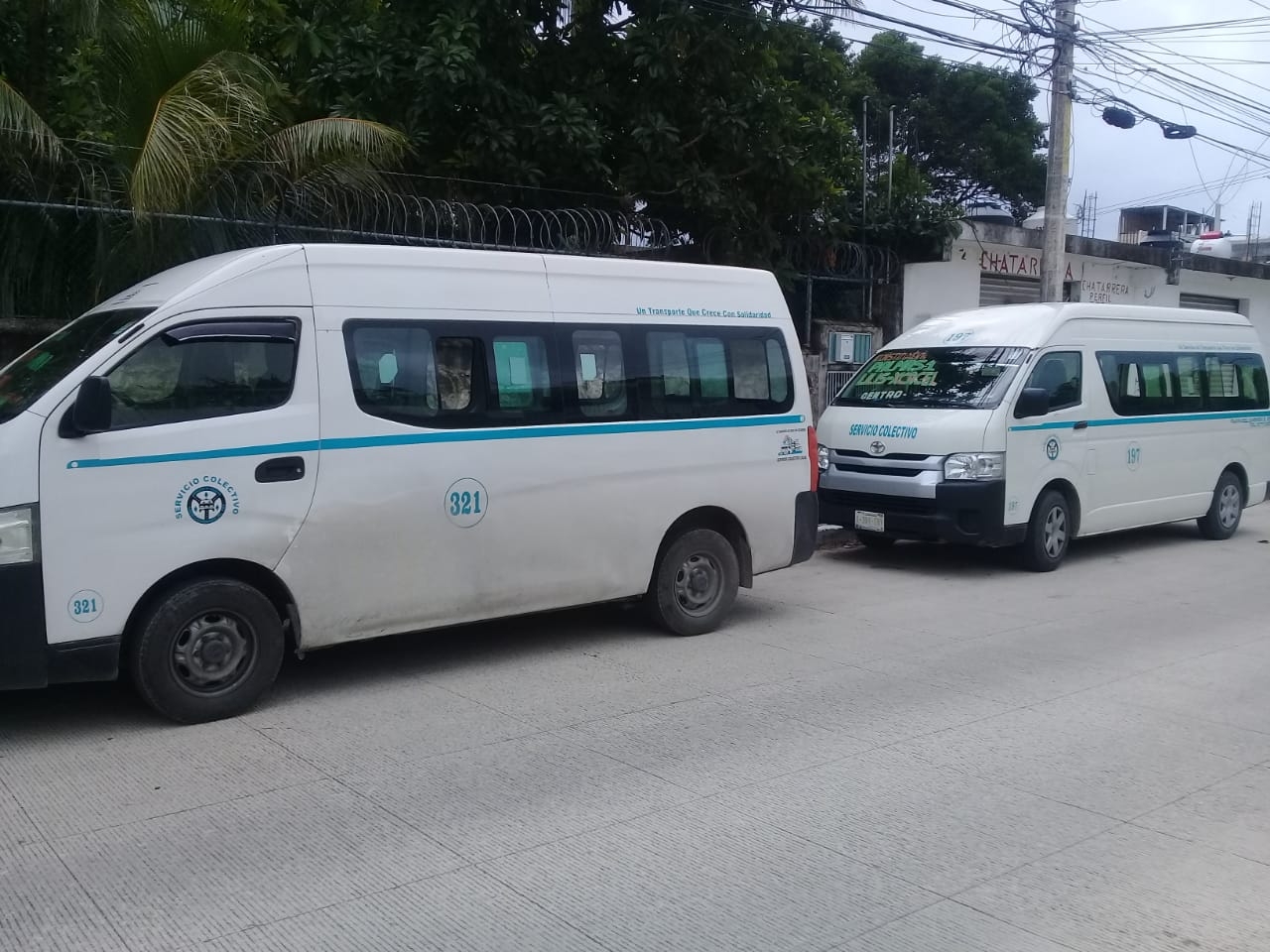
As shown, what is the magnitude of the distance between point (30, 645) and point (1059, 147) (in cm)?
1355

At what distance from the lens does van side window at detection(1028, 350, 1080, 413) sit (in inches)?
432

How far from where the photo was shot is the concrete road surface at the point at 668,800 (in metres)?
4.07

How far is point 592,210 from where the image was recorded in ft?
42.2

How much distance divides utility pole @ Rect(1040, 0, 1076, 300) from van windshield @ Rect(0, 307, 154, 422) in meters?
12.0

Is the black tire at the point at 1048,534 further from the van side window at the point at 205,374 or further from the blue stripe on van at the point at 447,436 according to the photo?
the van side window at the point at 205,374

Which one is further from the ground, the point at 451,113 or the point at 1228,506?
the point at 451,113

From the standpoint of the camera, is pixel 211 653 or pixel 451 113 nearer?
pixel 211 653

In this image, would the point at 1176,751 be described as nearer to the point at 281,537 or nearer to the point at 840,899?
the point at 840,899

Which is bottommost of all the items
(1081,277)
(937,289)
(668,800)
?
(668,800)

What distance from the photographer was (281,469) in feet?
20.7

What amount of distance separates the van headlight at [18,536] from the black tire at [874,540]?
7.69 meters

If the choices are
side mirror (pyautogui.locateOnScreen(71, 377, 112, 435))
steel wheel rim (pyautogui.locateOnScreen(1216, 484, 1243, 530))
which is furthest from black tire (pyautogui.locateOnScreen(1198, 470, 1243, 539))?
side mirror (pyautogui.locateOnScreen(71, 377, 112, 435))

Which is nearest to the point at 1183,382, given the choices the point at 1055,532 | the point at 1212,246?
the point at 1055,532

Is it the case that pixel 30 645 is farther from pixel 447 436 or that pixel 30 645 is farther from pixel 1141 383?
pixel 1141 383
